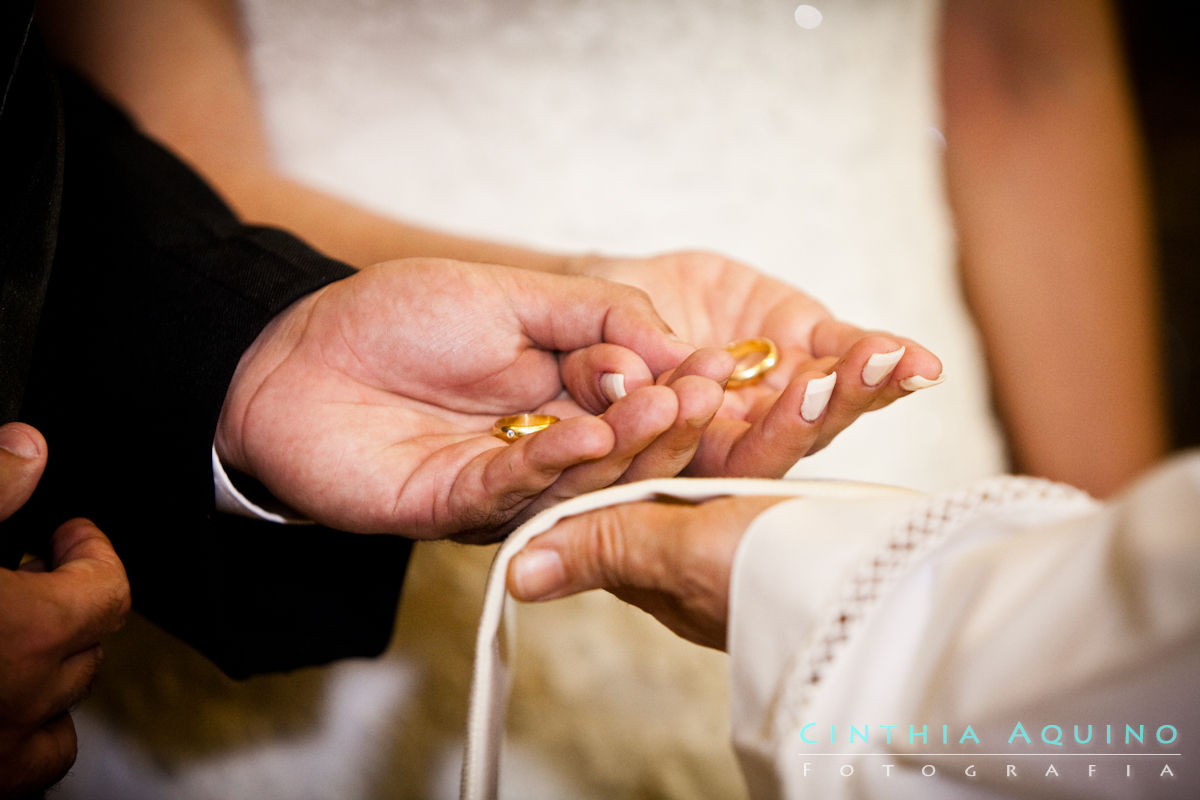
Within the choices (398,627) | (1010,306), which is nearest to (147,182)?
(398,627)

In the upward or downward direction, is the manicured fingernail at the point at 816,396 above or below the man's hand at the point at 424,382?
above

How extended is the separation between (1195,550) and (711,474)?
0.78ft

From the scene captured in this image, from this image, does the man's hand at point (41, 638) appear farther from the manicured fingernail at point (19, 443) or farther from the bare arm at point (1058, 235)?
the bare arm at point (1058, 235)

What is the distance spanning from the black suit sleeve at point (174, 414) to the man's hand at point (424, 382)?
0.03 m

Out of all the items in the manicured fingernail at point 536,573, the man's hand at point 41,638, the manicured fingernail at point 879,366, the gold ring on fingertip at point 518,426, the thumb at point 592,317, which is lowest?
the man's hand at point 41,638

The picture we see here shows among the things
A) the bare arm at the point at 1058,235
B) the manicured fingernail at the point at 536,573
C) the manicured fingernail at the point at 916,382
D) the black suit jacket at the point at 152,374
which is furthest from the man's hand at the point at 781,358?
the bare arm at the point at 1058,235

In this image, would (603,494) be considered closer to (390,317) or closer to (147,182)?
(390,317)

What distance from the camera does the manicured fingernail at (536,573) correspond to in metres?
0.31

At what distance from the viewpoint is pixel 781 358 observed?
47 cm

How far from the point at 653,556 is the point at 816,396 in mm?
115

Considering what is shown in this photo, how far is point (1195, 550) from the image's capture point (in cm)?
18

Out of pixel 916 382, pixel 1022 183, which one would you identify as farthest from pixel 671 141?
pixel 916 382

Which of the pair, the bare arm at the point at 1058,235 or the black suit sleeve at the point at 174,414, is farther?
the bare arm at the point at 1058,235

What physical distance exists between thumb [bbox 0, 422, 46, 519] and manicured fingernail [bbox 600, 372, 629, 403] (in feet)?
0.85
